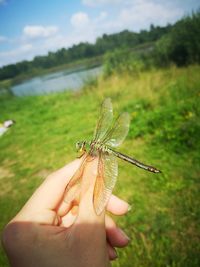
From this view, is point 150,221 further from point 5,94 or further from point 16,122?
point 5,94

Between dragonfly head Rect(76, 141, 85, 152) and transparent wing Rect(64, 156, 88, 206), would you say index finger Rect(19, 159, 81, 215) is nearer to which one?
transparent wing Rect(64, 156, 88, 206)

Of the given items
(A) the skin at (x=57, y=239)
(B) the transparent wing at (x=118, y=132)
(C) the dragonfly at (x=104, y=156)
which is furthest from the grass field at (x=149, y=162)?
(A) the skin at (x=57, y=239)

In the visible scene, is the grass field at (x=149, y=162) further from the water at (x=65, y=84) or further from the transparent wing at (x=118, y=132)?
the water at (x=65, y=84)

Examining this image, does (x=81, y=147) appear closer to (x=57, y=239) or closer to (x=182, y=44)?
(x=57, y=239)

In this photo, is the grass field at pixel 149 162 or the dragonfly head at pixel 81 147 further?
the grass field at pixel 149 162

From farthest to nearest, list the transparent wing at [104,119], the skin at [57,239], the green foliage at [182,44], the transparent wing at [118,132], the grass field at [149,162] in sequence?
the green foliage at [182,44] < the grass field at [149,162] < the transparent wing at [104,119] < the transparent wing at [118,132] < the skin at [57,239]

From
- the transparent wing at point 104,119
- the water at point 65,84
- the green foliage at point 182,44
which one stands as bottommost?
the water at point 65,84

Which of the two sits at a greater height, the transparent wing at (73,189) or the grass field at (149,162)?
the transparent wing at (73,189)

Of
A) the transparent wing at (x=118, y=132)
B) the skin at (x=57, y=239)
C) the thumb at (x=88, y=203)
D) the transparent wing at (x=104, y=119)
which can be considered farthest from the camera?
the transparent wing at (x=104, y=119)
